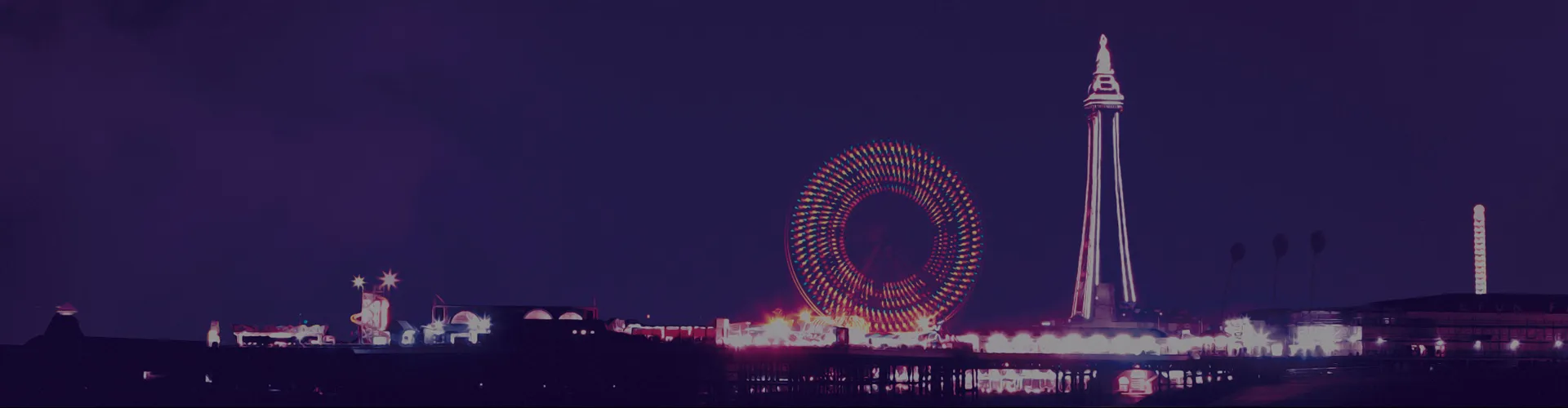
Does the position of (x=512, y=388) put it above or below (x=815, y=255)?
below

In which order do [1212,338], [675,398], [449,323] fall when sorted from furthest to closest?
[1212,338], [449,323], [675,398]

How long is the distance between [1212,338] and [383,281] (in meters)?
70.5

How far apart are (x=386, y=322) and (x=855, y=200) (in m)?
45.2

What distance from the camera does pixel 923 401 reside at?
126 meters

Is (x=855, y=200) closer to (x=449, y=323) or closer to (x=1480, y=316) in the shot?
(x=449, y=323)

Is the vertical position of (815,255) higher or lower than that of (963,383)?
higher

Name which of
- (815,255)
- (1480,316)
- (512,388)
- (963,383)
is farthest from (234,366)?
(1480,316)

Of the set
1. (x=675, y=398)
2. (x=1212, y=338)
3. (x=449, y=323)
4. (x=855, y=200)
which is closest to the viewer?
(x=675, y=398)

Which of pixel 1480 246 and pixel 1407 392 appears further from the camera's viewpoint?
pixel 1480 246

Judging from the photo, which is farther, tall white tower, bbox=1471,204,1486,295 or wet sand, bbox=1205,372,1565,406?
tall white tower, bbox=1471,204,1486,295

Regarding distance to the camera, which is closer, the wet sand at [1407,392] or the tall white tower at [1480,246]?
the wet sand at [1407,392]

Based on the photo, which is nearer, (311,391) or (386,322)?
(311,391)

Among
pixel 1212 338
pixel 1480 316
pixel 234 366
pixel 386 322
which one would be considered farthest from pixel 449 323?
pixel 1480 316

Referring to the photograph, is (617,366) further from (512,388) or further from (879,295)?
(879,295)
